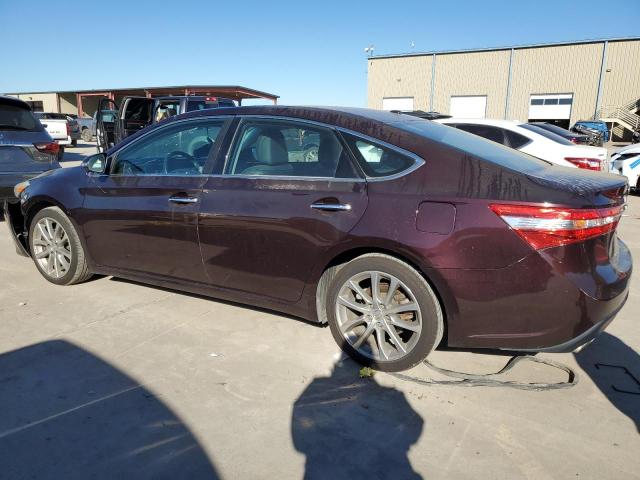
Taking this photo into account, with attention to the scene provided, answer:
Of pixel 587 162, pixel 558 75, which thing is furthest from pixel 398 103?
pixel 587 162

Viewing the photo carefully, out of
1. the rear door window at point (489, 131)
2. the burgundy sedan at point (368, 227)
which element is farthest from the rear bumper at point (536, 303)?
the rear door window at point (489, 131)

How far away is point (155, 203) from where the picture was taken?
12.1 feet

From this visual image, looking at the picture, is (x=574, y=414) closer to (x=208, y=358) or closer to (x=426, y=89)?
(x=208, y=358)

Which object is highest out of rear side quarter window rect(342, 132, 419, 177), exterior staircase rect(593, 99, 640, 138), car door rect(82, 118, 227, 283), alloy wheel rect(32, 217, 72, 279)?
exterior staircase rect(593, 99, 640, 138)

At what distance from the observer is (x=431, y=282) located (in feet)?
9.13

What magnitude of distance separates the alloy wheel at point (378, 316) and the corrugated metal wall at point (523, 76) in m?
42.7

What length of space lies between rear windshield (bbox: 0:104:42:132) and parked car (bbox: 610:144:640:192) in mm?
11194

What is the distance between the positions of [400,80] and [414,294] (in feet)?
154

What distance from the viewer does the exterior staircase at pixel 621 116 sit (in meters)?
37.5

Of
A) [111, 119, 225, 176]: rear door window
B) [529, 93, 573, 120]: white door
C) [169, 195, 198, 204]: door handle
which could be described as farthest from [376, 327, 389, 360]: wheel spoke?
[529, 93, 573, 120]: white door

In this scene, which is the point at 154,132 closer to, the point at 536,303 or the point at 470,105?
the point at 536,303

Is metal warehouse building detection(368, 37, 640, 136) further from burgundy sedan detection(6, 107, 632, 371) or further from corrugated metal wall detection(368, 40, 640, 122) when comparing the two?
burgundy sedan detection(6, 107, 632, 371)

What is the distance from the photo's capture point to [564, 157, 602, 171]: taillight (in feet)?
22.9

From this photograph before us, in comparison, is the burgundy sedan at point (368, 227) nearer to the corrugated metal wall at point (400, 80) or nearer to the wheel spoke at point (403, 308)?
the wheel spoke at point (403, 308)
